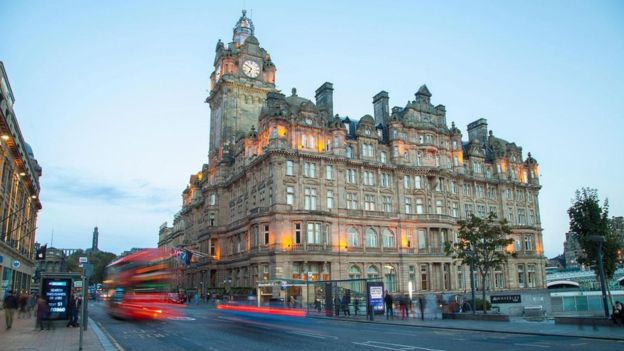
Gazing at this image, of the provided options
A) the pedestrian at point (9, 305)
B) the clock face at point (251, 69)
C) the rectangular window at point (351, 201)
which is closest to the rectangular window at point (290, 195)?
the rectangular window at point (351, 201)

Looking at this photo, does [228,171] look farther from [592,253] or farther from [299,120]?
[592,253]

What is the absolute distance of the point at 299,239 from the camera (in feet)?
199

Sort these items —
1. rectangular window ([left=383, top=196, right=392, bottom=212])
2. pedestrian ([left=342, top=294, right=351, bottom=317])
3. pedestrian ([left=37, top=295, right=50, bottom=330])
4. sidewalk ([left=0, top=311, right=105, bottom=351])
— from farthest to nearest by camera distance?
rectangular window ([left=383, top=196, right=392, bottom=212])
pedestrian ([left=342, top=294, right=351, bottom=317])
pedestrian ([left=37, top=295, right=50, bottom=330])
sidewalk ([left=0, top=311, right=105, bottom=351])

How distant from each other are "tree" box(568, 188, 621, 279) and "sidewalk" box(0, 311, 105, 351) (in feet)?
157

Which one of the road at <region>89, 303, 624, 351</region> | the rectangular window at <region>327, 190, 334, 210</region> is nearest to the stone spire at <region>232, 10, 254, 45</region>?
the rectangular window at <region>327, 190, 334, 210</region>

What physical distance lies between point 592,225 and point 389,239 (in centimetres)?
2471

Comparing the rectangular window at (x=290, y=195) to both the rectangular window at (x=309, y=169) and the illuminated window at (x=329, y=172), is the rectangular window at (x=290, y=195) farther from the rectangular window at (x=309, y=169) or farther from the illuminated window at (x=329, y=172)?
the illuminated window at (x=329, y=172)

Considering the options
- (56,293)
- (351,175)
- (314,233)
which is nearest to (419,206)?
(351,175)

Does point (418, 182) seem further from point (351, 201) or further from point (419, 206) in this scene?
point (351, 201)

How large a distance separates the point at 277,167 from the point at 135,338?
38507 millimetres

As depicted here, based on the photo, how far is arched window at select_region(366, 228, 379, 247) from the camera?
6638 centimetres

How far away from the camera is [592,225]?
52719 mm

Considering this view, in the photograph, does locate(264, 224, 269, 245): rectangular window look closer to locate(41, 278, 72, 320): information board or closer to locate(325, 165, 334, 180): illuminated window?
locate(325, 165, 334, 180): illuminated window

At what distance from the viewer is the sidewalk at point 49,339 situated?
778 inches
